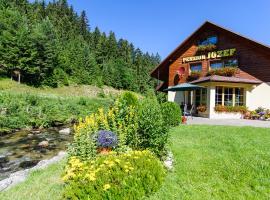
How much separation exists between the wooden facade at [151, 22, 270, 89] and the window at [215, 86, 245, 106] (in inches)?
53.9

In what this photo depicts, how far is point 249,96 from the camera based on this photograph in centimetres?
2033

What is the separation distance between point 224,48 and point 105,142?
727 inches

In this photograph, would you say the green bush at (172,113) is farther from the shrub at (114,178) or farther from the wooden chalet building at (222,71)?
the shrub at (114,178)

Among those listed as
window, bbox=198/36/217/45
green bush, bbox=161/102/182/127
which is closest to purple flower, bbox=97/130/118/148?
green bush, bbox=161/102/182/127

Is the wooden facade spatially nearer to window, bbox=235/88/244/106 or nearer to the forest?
window, bbox=235/88/244/106

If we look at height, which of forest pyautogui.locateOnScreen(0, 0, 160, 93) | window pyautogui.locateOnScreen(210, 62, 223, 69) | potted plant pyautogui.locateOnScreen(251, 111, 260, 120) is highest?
forest pyautogui.locateOnScreen(0, 0, 160, 93)

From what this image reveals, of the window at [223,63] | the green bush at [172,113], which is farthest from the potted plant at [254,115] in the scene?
the green bush at [172,113]

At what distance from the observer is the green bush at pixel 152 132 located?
22.2ft

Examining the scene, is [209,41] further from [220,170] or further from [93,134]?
[93,134]

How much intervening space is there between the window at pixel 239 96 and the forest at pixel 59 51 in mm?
33447

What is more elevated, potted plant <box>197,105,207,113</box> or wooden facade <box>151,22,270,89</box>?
wooden facade <box>151,22,270,89</box>

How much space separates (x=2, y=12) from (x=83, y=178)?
56176 mm

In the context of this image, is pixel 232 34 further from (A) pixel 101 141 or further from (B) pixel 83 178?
(B) pixel 83 178

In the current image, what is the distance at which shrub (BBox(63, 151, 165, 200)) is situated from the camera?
4371 millimetres
